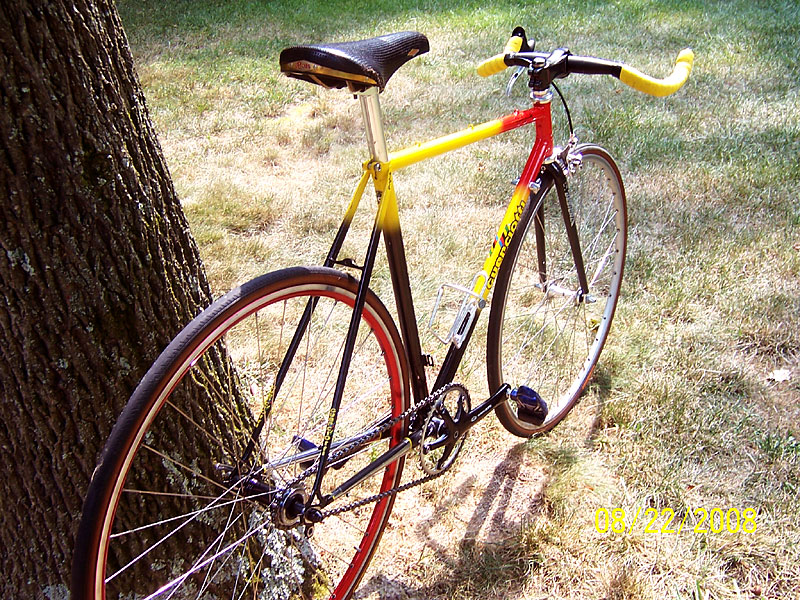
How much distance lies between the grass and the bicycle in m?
0.31

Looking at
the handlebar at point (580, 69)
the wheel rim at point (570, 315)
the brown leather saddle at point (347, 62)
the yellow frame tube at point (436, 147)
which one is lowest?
the wheel rim at point (570, 315)

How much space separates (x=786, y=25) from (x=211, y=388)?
6346 mm

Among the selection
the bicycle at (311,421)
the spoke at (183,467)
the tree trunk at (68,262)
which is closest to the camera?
the tree trunk at (68,262)

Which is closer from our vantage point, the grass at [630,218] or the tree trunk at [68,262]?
the tree trunk at [68,262]

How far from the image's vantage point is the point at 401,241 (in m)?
1.73

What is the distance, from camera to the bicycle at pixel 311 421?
4.52ft

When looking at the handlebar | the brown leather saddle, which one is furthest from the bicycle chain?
the handlebar

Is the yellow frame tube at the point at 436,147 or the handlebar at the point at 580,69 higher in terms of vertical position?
the handlebar at the point at 580,69

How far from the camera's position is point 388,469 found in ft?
6.44

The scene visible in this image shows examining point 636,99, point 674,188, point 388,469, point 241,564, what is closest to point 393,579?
point 388,469

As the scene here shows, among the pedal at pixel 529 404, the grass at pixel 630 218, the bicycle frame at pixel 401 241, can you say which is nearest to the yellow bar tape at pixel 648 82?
the bicycle frame at pixel 401 241

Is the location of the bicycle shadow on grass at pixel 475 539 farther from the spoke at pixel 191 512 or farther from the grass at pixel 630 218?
the spoke at pixel 191 512

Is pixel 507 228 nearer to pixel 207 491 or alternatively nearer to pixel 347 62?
pixel 347 62

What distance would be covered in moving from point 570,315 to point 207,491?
5.53 feet
